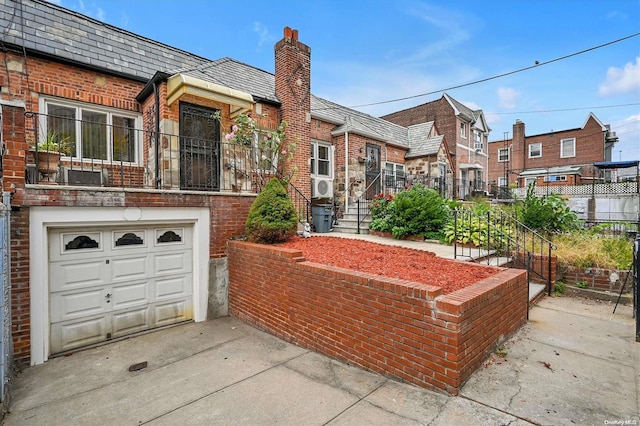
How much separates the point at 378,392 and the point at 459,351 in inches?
36.7

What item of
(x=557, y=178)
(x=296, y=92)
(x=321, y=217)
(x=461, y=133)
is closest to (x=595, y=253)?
(x=321, y=217)

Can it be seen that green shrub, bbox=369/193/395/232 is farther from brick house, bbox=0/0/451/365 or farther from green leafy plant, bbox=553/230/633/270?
green leafy plant, bbox=553/230/633/270

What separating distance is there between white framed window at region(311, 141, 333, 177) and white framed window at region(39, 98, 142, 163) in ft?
18.8

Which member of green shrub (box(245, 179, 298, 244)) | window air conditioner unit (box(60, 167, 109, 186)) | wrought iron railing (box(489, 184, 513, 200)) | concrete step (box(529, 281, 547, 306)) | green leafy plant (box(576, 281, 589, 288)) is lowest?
concrete step (box(529, 281, 547, 306))

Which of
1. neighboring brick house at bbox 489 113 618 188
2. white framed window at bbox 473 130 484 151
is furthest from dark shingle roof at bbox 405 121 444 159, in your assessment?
neighboring brick house at bbox 489 113 618 188

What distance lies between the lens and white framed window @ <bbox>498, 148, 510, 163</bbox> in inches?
1289

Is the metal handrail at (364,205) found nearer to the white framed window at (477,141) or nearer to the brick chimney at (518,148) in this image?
the white framed window at (477,141)

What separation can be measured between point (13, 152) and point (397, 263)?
18.4 feet

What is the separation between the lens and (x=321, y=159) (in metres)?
11.9

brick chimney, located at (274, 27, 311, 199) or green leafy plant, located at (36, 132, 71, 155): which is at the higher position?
brick chimney, located at (274, 27, 311, 199)

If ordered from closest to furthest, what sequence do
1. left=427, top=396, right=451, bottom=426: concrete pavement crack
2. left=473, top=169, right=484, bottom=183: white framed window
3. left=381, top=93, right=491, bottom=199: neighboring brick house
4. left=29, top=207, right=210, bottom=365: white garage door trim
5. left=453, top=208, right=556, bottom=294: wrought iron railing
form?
left=427, top=396, right=451, bottom=426: concrete pavement crack
left=29, top=207, right=210, bottom=365: white garage door trim
left=453, top=208, right=556, bottom=294: wrought iron railing
left=381, top=93, right=491, bottom=199: neighboring brick house
left=473, top=169, right=484, bottom=183: white framed window

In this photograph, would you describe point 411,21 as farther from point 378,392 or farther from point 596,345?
point 378,392

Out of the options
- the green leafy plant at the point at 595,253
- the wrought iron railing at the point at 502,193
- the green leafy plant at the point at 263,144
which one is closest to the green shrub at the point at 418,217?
the green leafy plant at the point at 595,253

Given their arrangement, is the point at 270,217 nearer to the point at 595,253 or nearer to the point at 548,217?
the point at 595,253
